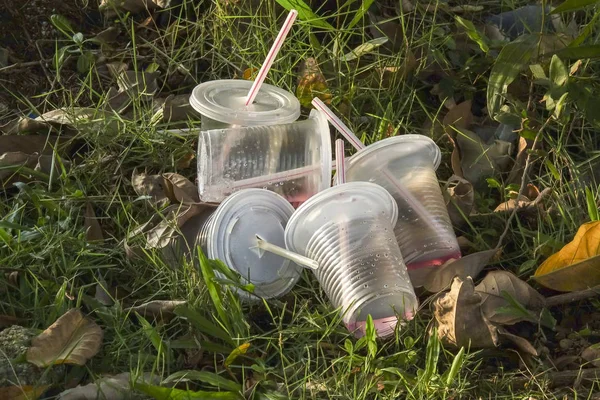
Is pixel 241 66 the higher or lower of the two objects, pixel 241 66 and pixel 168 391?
the higher

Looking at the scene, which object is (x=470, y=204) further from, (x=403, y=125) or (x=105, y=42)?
(x=105, y=42)

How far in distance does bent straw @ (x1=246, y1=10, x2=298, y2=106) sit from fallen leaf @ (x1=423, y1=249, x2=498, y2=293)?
0.70 m

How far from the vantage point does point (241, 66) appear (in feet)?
9.12

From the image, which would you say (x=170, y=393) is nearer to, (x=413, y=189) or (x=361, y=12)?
(x=413, y=189)

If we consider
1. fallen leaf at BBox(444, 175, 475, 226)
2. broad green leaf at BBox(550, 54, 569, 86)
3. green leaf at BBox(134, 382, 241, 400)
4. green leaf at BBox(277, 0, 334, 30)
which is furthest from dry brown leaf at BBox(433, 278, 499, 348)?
green leaf at BBox(277, 0, 334, 30)

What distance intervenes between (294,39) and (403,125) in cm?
45

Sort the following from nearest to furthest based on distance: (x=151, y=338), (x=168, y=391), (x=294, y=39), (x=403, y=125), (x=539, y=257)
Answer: (x=168, y=391) → (x=151, y=338) → (x=539, y=257) → (x=403, y=125) → (x=294, y=39)

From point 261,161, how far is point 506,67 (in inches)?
29.1

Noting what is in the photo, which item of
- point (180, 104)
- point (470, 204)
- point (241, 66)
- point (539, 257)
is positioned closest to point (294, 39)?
point (241, 66)

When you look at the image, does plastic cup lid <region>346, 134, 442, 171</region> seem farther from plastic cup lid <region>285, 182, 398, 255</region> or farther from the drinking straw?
the drinking straw

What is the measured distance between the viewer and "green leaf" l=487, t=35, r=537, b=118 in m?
2.48

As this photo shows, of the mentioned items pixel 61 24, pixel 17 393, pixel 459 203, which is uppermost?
pixel 61 24

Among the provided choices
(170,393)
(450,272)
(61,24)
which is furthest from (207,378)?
(61,24)

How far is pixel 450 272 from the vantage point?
216 cm
